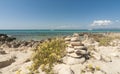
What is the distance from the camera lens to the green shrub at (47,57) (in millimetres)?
6791

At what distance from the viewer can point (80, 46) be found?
798cm

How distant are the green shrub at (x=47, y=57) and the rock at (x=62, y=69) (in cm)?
27

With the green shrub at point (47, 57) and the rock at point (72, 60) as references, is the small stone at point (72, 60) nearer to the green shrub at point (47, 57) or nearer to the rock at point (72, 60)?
the rock at point (72, 60)

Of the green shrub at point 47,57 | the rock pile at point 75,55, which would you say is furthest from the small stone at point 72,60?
the green shrub at point 47,57

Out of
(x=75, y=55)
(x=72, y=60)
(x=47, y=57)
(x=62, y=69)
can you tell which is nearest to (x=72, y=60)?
(x=72, y=60)

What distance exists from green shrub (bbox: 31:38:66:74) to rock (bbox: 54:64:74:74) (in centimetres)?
27

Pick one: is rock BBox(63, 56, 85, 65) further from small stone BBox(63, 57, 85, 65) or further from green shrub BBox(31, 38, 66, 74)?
green shrub BBox(31, 38, 66, 74)

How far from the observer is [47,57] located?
7.54 meters

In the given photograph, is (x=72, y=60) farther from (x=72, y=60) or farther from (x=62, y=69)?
(x=62, y=69)

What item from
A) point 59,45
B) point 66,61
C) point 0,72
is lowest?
point 0,72

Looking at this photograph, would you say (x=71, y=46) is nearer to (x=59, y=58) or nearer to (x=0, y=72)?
(x=59, y=58)

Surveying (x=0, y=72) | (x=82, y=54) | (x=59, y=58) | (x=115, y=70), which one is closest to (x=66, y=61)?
(x=59, y=58)

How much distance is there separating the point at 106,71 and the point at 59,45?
120 inches

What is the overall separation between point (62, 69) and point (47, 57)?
4.24 ft
